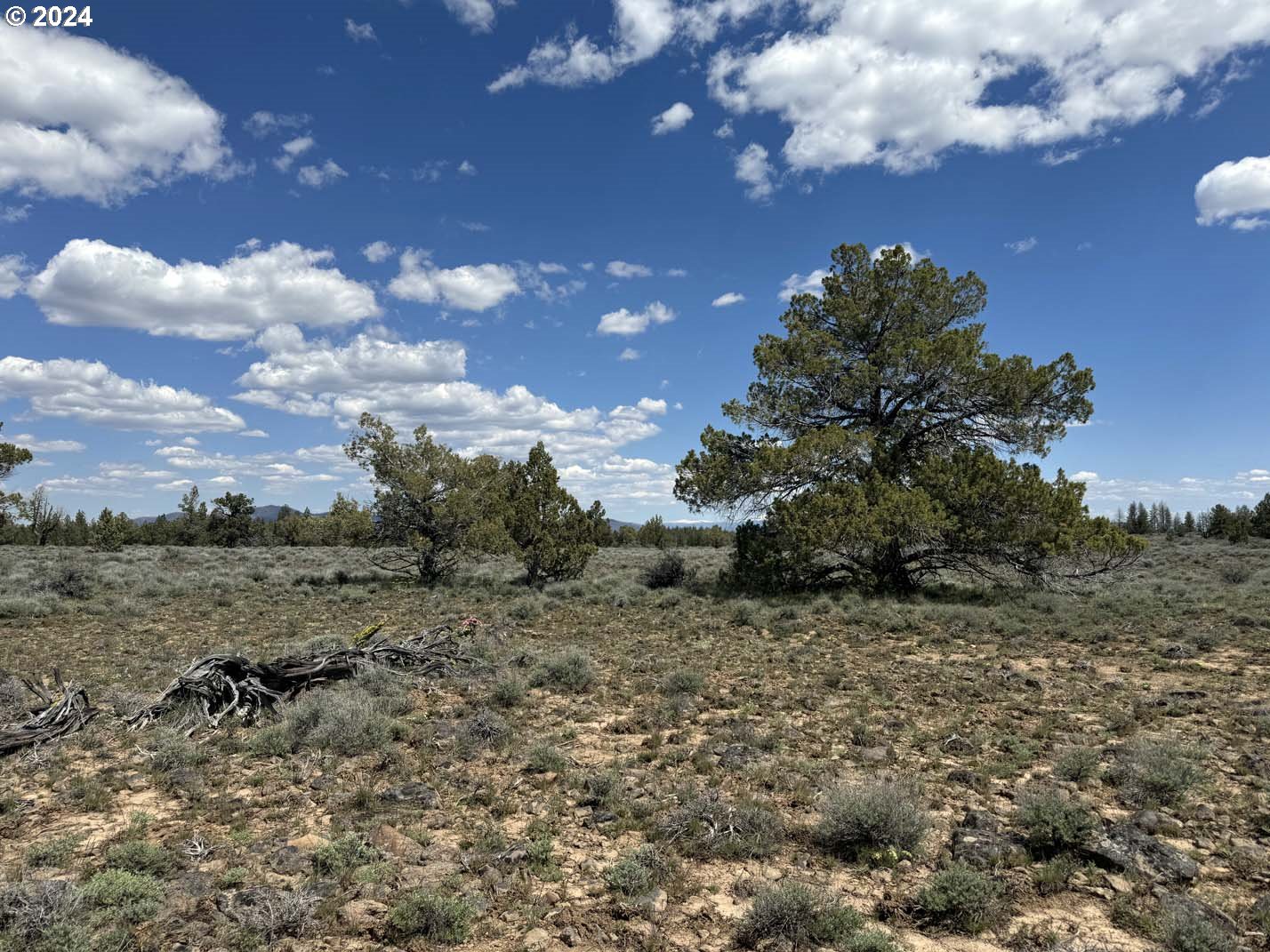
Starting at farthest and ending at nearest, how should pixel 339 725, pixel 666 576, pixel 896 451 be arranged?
pixel 666 576, pixel 896 451, pixel 339 725

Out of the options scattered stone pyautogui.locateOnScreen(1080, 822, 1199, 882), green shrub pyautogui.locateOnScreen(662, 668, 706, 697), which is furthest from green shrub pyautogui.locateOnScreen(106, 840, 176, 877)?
scattered stone pyautogui.locateOnScreen(1080, 822, 1199, 882)

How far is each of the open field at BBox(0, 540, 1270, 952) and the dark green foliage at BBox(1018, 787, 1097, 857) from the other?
20mm

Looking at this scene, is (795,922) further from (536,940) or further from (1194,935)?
(1194,935)

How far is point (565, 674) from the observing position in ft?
34.0

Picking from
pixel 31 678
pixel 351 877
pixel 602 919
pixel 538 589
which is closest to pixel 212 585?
pixel 538 589

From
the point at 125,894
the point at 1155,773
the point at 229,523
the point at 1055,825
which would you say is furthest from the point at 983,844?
the point at 229,523

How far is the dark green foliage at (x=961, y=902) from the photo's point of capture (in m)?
4.17

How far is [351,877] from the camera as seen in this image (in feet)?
15.6

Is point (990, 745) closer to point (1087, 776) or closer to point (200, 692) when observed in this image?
point (1087, 776)

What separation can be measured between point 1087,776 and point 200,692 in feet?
33.1

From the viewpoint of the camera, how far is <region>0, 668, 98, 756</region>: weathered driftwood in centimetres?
726

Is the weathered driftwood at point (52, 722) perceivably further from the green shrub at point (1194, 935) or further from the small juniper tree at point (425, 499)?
the small juniper tree at point (425, 499)

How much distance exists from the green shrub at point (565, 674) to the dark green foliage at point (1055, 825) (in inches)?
247

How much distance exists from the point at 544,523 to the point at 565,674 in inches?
541
